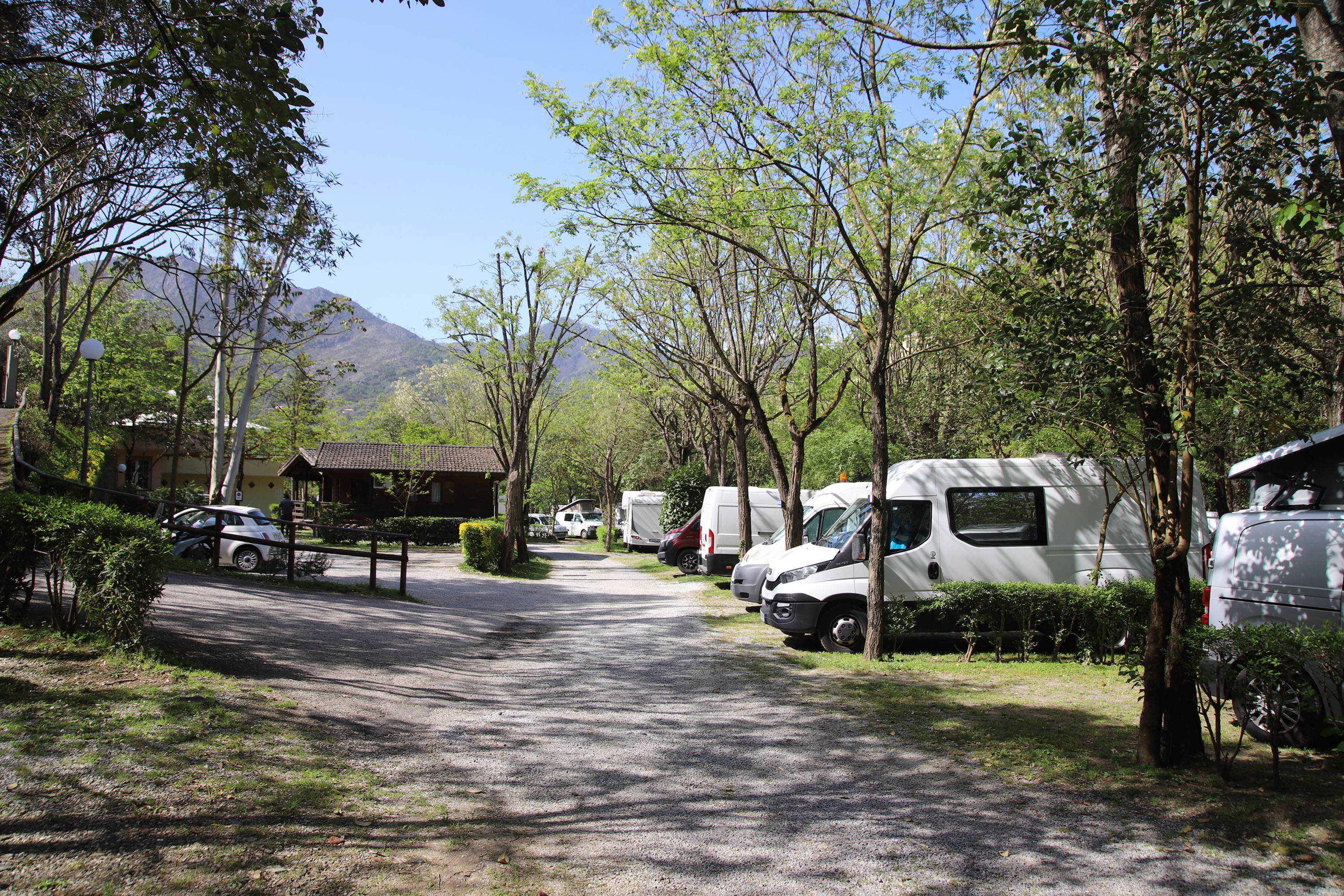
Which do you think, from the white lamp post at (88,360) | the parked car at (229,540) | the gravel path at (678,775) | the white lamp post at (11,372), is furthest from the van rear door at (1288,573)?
the white lamp post at (11,372)

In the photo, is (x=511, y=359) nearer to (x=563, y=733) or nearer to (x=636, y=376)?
(x=636, y=376)

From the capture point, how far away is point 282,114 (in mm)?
5992

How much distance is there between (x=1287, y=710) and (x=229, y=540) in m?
14.9

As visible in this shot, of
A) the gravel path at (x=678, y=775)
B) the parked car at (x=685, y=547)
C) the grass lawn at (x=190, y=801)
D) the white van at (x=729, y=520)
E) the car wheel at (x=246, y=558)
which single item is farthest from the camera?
the parked car at (x=685, y=547)

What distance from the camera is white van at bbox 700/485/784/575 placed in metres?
21.5

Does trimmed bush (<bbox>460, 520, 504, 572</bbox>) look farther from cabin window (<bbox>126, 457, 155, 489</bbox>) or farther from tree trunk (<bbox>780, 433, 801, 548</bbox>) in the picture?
cabin window (<bbox>126, 457, 155, 489</bbox>)

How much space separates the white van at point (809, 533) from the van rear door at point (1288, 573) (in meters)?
6.78

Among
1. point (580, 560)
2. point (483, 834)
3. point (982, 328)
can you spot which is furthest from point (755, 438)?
point (483, 834)

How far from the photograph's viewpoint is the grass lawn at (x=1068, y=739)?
450 cm

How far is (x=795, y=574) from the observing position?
35.6 feet

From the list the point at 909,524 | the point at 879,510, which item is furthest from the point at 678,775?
the point at 909,524

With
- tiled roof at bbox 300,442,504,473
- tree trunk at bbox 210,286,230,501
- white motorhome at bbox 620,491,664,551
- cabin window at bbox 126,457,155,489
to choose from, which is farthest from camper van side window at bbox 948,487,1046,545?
cabin window at bbox 126,457,155,489

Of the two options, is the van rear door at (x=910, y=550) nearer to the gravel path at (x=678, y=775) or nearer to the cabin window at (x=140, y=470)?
the gravel path at (x=678, y=775)

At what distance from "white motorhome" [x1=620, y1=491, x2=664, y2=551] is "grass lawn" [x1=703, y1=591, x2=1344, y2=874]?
25.0 meters
